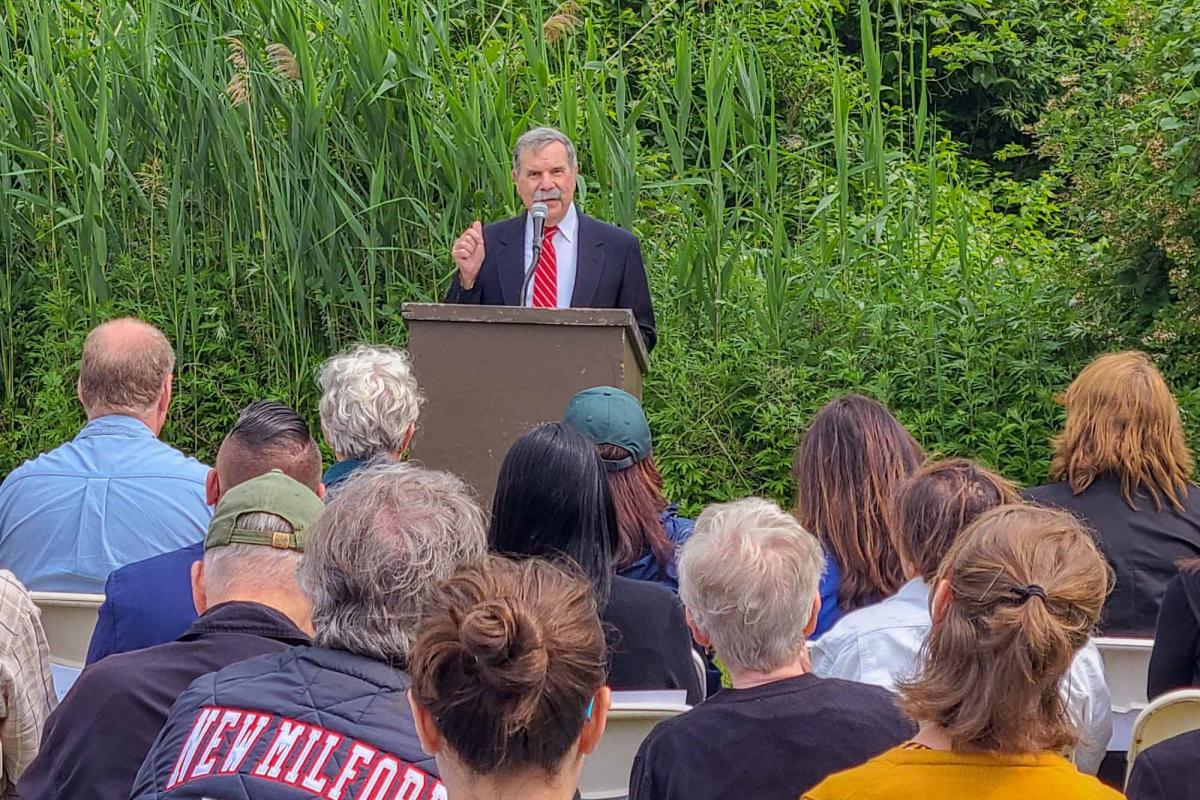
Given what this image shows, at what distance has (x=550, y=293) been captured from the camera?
210 inches

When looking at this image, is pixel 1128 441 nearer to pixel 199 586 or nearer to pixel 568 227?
pixel 199 586

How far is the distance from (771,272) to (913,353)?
638 millimetres

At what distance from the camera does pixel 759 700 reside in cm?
214

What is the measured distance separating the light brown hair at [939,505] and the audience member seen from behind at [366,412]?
1.40m

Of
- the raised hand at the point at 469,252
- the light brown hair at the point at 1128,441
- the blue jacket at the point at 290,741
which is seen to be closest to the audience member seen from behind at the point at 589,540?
→ the blue jacket at the point at 290,741

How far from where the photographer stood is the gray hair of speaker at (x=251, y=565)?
7.56 ft

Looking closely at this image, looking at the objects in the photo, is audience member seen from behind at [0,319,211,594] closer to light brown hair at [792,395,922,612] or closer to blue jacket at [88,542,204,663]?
blue jacket at [88,542,204,663]

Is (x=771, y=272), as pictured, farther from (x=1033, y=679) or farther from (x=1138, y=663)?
(x=1033, y=679)

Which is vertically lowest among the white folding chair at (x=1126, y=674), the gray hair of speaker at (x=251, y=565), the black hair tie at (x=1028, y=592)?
the white folding chair at (x=1126, y=674)

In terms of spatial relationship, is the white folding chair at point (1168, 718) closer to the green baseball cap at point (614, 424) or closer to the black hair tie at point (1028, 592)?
the black hair tie at point (1028, 592)

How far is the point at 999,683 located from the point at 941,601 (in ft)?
0.43

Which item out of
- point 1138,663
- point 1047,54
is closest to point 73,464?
point 1138,663

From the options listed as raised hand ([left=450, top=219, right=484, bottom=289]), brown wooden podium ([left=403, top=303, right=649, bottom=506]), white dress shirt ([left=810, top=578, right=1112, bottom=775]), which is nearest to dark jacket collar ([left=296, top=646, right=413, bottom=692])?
white dress shirt ([left=810, top=578, right=1112, bottom=775])

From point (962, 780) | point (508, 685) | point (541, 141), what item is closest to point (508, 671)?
point (508, 685)
